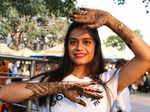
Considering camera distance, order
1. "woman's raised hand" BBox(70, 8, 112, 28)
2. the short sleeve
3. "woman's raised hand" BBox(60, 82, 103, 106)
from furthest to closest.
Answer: the short sleeve
"woman's raised hand" BBox(70, 8, 112, 28)
"woman's raised hand" BBox(60, 82, 103, 106)

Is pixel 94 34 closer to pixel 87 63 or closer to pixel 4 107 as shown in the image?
pixel 87 63

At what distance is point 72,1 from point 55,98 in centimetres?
451

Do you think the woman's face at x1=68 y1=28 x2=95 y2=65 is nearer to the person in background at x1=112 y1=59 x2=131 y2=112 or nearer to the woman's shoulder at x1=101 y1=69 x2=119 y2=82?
the woman's shoulder at x1=101 y1=69 x2=119 y2=82

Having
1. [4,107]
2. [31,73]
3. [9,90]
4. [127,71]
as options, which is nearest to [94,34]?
[127,71]

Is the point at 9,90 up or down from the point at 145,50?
down

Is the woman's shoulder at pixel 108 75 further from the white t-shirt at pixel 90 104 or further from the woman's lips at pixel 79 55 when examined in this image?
the woman's lips at pixel 79 55

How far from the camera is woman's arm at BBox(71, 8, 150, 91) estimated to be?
1.44 metres

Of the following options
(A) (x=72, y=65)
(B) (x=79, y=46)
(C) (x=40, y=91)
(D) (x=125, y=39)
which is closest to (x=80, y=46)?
(B) (x=79, y=46)

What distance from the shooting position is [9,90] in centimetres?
138

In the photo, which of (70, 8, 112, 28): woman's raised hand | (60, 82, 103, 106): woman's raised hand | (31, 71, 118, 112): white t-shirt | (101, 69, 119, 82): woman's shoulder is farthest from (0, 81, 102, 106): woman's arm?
(70, 8, 112, 28): woman's raised hand

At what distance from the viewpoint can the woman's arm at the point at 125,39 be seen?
1436mm

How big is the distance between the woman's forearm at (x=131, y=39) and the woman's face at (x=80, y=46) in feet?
0.61

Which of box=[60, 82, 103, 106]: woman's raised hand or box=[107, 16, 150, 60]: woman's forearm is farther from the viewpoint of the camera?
box=[107, 16, 150, 60]: woman's forearm

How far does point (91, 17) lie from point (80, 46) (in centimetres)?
22
